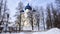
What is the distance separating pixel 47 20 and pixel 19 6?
40 cm

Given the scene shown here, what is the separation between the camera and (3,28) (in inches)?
50.9

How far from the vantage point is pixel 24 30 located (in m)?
1.29

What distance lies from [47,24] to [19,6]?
0.42 m

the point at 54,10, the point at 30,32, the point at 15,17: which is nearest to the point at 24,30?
the point at 30,32

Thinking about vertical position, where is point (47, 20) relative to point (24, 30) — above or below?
above

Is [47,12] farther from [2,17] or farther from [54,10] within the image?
[2,17]

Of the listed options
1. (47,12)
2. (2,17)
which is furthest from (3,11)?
(47,12)

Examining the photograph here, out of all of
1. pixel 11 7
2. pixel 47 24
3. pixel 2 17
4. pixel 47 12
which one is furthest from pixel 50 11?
pixel 2 17

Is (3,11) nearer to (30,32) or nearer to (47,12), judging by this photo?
(30,32)

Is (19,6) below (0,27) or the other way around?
the other way around

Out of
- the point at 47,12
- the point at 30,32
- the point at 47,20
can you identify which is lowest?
the point at 30,32

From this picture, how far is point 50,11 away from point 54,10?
0.18 ft

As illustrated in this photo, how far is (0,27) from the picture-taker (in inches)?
50.7

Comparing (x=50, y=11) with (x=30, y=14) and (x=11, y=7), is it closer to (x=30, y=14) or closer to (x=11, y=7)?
(x=30, y=14)
